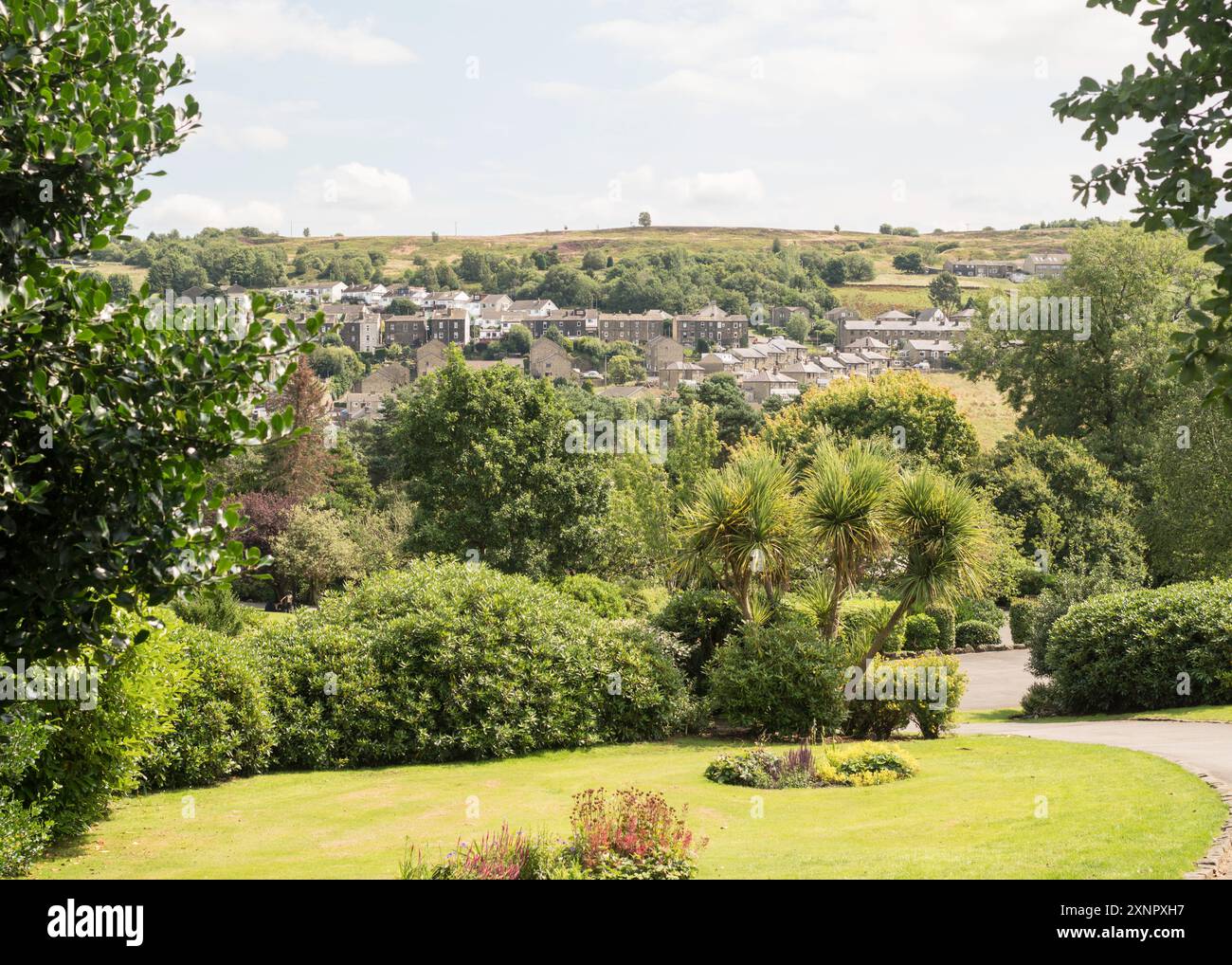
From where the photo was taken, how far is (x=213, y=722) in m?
15.1

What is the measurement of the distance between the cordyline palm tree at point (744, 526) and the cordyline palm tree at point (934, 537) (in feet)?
6.65

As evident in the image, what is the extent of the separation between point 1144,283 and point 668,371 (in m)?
90.7

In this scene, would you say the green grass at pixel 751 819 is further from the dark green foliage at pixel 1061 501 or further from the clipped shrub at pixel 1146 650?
the dark green foliage at pixel 1061 501

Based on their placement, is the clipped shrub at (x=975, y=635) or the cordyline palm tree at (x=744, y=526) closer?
the cordyline palm tree at (x=744, y=526)

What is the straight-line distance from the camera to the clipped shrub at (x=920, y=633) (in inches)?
1407

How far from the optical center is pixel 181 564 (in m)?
6.63

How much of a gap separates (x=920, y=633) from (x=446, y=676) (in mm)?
22781

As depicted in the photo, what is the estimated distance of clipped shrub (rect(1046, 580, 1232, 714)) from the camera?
787 inches

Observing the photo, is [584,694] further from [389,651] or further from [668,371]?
[668,371]

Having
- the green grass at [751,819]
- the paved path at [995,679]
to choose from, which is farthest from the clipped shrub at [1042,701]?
the green grass at [751,819]

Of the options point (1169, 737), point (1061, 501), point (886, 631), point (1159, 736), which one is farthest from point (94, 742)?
point (1061, 501)

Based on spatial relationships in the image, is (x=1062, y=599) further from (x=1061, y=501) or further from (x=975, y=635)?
(x=1061, y=501)
